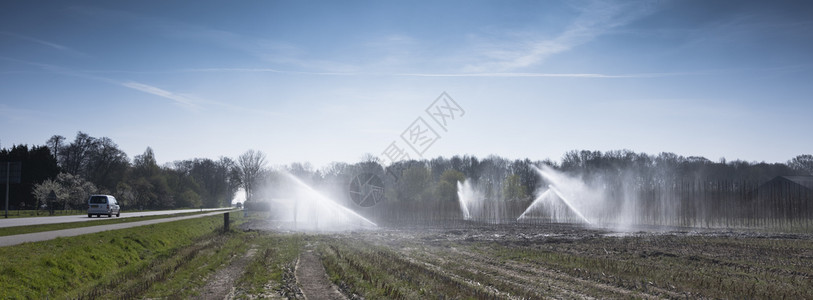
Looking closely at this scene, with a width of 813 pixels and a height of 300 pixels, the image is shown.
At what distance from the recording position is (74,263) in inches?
641

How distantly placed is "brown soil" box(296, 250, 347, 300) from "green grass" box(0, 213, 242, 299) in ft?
15.2

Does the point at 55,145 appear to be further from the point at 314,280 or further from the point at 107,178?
the point at 314,280

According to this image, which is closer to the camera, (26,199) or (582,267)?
(582,267)

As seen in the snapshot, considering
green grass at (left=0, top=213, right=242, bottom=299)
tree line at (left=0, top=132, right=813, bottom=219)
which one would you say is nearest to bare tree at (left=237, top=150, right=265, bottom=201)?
tree line at (left=0, top=132, right=813, bottom=219)

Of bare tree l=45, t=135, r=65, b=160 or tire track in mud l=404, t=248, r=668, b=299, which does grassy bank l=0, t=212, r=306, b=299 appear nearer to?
tire track in mud l=404, t=248, r=668, b=299

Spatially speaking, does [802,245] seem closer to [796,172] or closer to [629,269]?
[629,269]

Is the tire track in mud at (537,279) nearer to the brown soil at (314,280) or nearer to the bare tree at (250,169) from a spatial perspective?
the brown soil at (314,280)

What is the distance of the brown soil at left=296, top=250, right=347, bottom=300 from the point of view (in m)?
13.4

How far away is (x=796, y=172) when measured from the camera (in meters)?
113

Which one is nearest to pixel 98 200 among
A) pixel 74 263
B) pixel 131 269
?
pixel 131 269

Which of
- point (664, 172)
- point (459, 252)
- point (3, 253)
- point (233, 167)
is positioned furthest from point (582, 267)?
point (233, 167)

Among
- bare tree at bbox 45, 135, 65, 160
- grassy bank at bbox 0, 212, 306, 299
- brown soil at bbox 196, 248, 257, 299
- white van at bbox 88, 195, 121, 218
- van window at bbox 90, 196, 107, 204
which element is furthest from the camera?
bare tree at bbox 45, 135, 65, 160

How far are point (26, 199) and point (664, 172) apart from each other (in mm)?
112691

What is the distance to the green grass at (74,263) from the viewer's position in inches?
532
